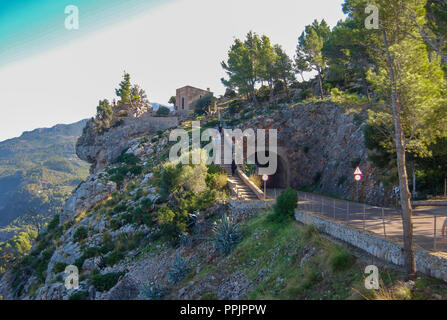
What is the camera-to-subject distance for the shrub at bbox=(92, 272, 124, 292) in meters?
17.8

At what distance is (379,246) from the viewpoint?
10.3 meters

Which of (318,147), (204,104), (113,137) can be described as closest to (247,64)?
(204,104)

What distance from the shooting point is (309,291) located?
10.0 m

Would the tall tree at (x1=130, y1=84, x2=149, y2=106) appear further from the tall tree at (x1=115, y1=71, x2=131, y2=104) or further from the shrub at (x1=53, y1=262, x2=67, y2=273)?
the shrub at (x1=53, y1=262, x2=67, y2=273)

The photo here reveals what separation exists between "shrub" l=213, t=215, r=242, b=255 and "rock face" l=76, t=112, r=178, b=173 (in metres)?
37.6

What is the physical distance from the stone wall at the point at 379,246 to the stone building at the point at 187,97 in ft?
190

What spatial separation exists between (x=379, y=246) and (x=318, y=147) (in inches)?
889

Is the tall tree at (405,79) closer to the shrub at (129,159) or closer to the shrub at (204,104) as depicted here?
the shrub at (129,159)

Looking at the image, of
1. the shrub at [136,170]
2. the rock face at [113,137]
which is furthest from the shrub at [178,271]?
the rock face at [113,137]

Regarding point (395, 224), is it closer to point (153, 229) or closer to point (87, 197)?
point (153, 229)
